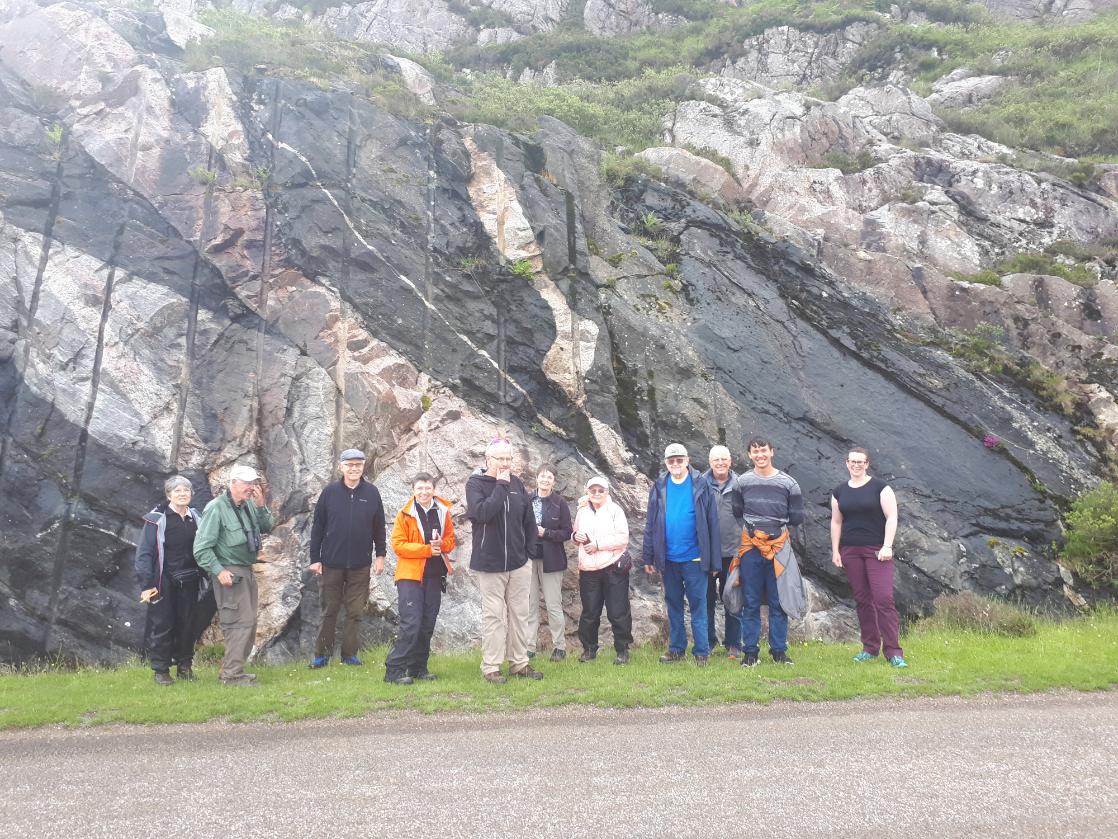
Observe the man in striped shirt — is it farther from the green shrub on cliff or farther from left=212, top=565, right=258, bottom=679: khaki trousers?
the green shrub on cliff

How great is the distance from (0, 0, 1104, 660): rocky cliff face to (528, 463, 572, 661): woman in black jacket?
6.37ft

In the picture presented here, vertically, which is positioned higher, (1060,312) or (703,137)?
(703,137)

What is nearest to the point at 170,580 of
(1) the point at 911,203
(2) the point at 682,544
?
(2) the point at 682,544

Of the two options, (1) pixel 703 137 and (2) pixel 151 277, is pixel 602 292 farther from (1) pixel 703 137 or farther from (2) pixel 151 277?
(1) pixel 703 137

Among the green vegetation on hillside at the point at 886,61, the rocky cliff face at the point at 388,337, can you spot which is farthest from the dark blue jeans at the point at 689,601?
the green vegetation on hillside at the point at 886,61

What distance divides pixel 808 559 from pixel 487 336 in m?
6.37

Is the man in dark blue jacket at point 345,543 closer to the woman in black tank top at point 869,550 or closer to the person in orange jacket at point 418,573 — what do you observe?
the person in orange jacket at point 418,573

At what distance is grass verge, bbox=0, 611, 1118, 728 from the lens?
581cm

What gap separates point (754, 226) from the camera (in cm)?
1482

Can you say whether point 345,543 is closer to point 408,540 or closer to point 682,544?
point 408,540

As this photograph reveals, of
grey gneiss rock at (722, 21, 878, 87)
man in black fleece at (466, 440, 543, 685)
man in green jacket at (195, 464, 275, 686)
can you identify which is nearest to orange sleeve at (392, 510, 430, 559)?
man in black fleece at (466, 440, 543, 685)

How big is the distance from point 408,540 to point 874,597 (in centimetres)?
497

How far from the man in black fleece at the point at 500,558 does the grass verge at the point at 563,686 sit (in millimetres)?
362

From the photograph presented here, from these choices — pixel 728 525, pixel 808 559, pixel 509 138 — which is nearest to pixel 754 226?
pixel 509 138
